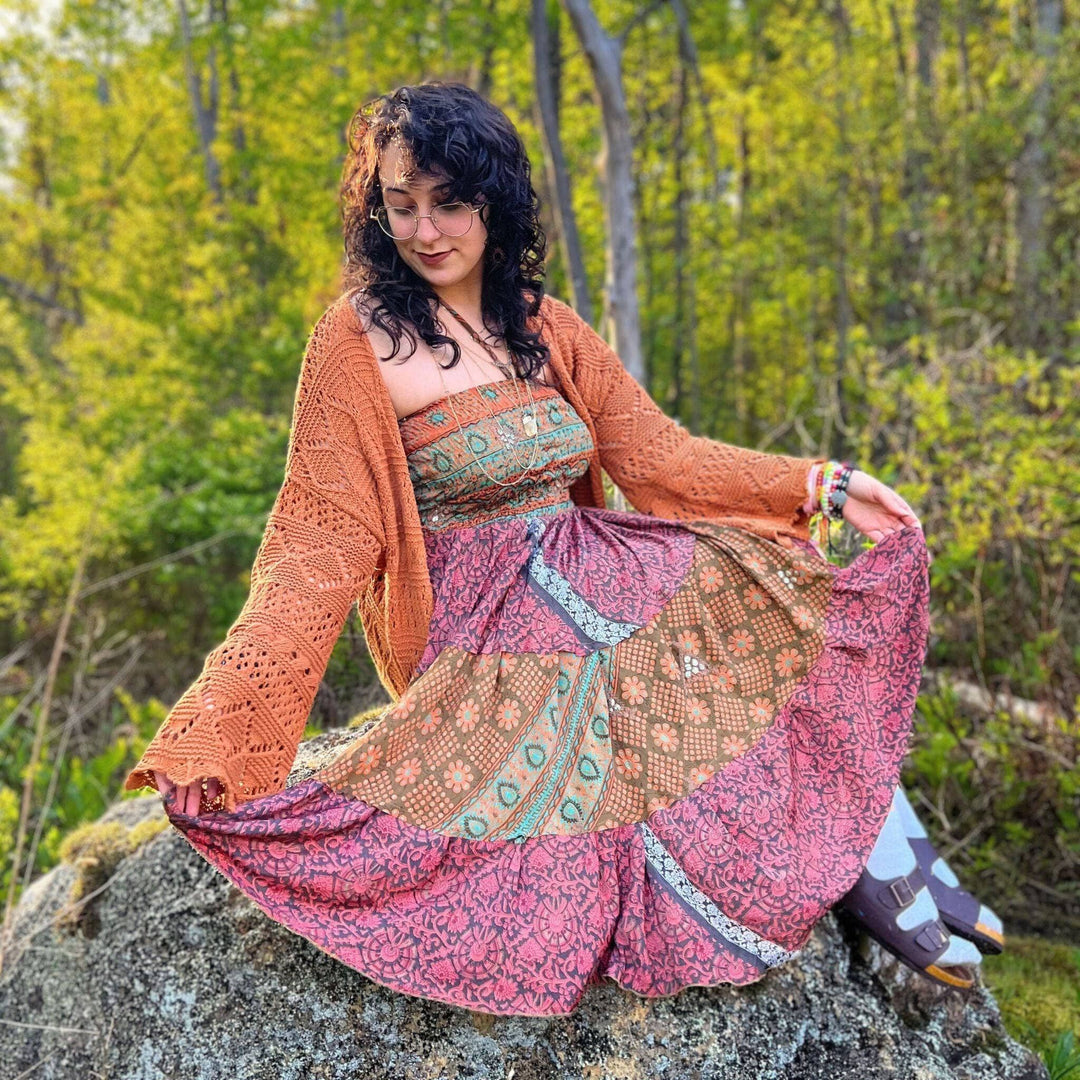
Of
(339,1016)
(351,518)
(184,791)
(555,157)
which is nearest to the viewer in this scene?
(184,791)

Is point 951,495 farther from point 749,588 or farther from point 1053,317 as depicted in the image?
point 1053,317

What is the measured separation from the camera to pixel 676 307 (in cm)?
798

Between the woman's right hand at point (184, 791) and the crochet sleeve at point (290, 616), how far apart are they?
2 cm

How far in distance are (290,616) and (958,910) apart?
5.02ft

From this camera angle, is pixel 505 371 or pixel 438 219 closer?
pixel 438 219

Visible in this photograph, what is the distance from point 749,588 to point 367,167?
1.19 m

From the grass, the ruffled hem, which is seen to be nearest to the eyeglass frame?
the ruffled hem

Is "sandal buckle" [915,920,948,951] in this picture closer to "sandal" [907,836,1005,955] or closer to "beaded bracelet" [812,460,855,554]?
"sandal" [907,836,1005,955]

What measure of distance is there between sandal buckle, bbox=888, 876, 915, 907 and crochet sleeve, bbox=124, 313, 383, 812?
122 cm

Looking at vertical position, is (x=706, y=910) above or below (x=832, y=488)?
below

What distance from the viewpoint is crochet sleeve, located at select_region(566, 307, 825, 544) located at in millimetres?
2354

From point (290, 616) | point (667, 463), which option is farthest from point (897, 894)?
point (290, 616)

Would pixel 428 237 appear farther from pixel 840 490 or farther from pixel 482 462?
pixel 840 490

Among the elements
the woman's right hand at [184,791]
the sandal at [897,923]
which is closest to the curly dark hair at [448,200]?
the woman's right hand at [184,791]
